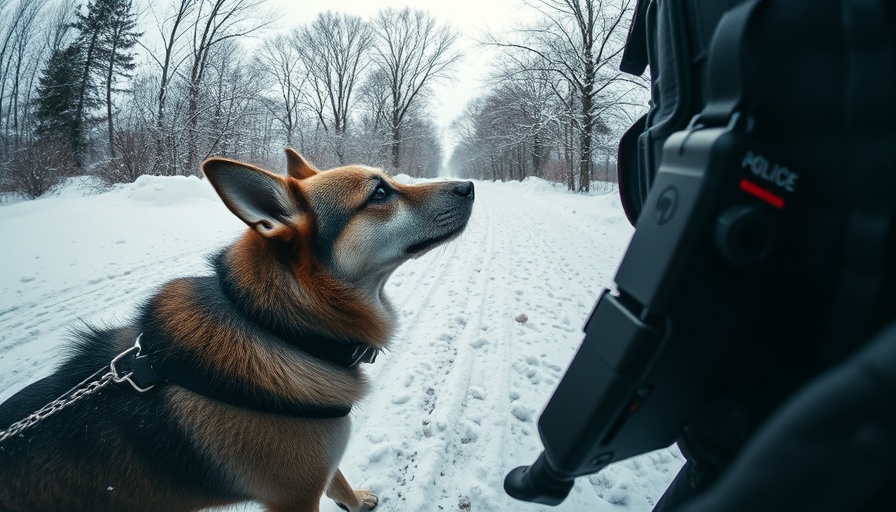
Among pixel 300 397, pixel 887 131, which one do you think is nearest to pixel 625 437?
pixel 887 131

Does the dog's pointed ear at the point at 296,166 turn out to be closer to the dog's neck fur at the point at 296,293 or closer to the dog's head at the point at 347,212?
the dog's head at the point at 347,212

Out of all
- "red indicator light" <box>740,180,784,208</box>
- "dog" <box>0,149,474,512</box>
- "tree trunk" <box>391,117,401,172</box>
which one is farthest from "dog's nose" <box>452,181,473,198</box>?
"tree trunk" <box>391,117,401,172</box>

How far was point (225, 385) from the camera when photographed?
156cm

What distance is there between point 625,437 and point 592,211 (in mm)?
11921

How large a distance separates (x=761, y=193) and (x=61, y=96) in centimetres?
3622

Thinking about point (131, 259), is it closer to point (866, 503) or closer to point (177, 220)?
point (177, 220)

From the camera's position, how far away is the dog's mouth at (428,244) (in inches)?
93.2

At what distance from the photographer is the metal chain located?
142cm

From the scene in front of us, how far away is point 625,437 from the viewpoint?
0.74m

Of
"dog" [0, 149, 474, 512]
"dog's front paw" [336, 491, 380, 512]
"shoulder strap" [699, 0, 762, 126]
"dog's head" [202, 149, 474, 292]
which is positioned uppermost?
"shoulder strap" [699, 0, 762, 126]

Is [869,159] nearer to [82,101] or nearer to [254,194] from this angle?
[254,194]

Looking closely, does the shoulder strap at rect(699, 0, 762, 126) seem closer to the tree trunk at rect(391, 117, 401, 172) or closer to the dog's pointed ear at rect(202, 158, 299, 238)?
the dog's pointed ear at rect(202, 158, 299, 238)

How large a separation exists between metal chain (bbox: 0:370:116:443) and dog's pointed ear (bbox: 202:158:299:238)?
89 centimetres

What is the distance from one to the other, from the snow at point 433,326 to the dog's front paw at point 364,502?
71 mm
